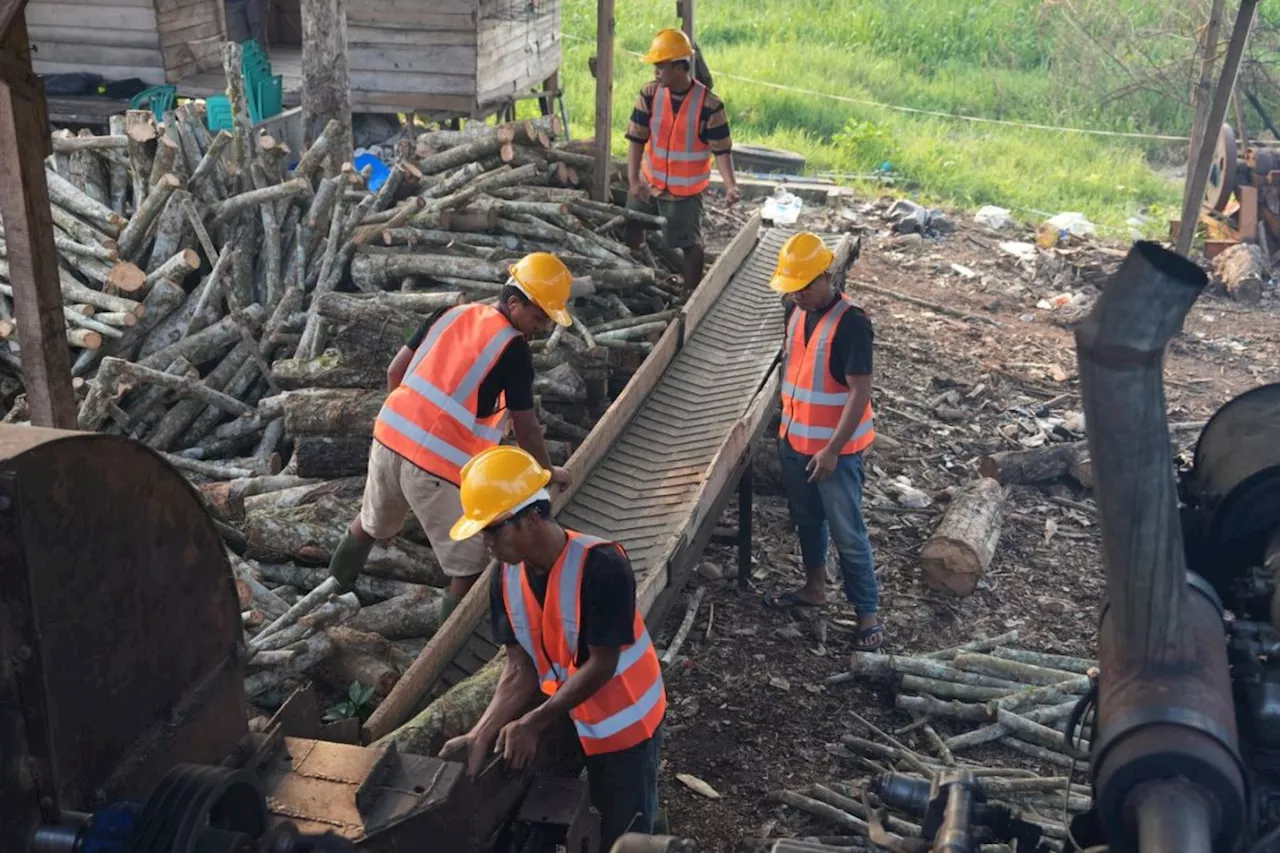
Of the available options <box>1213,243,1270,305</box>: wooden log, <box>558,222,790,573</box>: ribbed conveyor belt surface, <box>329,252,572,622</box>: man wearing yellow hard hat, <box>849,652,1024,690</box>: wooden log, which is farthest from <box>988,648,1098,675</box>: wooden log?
<box>1213,243,1270,305</box>: wooden log

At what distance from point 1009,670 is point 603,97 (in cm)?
624

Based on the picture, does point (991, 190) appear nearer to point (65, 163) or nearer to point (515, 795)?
point (65, 163)

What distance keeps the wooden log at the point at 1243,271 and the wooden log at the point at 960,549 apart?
686cm

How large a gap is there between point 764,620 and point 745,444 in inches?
45.2

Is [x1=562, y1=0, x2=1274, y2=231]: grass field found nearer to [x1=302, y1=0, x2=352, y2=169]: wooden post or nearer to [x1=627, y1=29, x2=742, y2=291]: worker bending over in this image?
[x1=302, y1=0, x2=352, y2=169]: wooden post

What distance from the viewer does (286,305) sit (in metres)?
9.06

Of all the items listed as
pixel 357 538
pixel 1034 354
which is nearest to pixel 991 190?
pixel 1034 354

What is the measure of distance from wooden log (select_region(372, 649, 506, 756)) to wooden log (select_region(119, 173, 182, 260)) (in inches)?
222

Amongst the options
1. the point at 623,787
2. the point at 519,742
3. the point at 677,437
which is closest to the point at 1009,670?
the point at 677,437

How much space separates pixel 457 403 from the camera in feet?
19.3

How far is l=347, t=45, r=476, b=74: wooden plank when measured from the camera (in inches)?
568

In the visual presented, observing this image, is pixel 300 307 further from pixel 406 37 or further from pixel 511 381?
pixel 406 37

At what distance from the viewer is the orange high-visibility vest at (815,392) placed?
22.9ft

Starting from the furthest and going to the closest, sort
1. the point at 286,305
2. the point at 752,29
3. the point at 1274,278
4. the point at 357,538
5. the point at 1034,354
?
1. the point at 752,29
2. the point at 1274,278
3. the point at 1034,354
4. the point at 286,305
5. the point at 357,538
